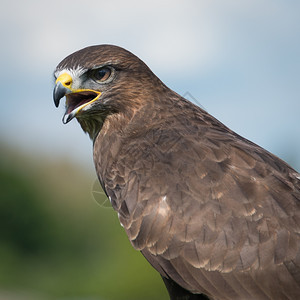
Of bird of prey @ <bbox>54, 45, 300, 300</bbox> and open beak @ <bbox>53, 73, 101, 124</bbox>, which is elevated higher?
open beak @ <bbox>53, 73, 101, 124</bbox>

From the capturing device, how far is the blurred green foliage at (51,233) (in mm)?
41531

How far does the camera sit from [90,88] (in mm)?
6746

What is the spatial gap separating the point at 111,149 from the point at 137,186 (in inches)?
25.4

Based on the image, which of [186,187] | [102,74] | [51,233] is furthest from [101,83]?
[51,233]

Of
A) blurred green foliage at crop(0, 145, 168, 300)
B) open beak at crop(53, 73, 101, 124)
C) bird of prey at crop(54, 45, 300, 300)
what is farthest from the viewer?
blurred green foliage at crop(0, 145, 168, 300)

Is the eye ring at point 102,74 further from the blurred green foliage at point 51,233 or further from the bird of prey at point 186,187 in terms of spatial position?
the blurred green foliage at point 51,233

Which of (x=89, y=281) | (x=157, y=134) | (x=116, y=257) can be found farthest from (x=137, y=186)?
(x=89, y=281)

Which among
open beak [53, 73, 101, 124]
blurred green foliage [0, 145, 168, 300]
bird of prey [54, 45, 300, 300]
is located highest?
blurred green foliage [0, 145, 168, 300]

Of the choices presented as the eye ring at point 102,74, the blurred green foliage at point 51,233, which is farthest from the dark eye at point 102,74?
the blurred green foliage at point 51,233

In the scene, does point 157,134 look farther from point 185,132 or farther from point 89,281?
point 89,281

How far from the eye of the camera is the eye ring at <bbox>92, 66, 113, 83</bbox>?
6.75 metres

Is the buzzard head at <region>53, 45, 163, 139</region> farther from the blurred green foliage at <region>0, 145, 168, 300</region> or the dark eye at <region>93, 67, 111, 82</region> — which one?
the blurred green foliage at <region>0, 145, 168, 300</region>

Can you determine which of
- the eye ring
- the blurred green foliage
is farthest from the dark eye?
the blurred green foliage

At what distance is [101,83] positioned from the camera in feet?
22.2
